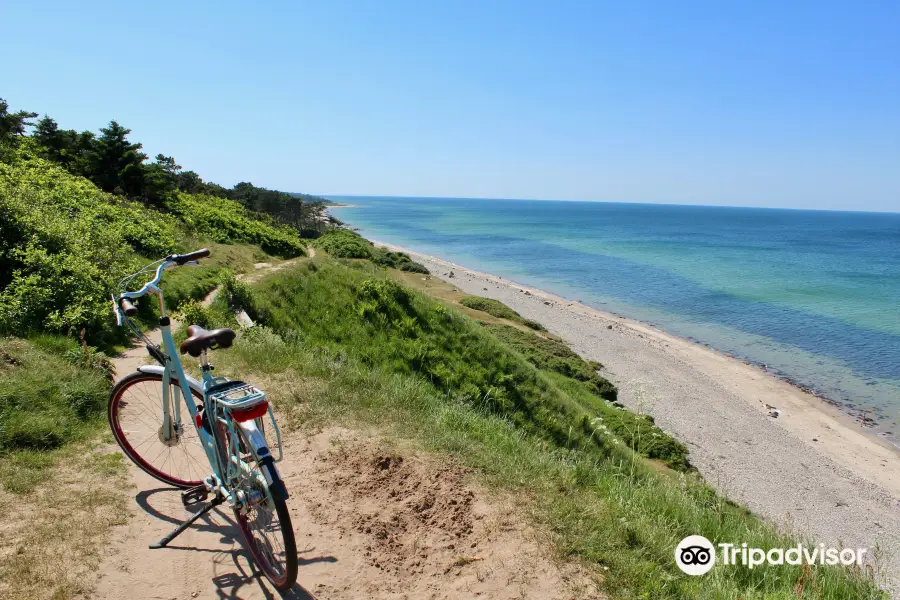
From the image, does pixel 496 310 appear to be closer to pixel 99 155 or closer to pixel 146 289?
pixel 99 155

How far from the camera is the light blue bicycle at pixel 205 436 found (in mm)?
3578

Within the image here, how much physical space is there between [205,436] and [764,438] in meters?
25.2

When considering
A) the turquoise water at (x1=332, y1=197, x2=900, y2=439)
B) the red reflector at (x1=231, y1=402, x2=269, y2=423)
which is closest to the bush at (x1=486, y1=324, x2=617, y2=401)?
the turquoise water at (x1=332, y1=197, x2=900, y2=439)

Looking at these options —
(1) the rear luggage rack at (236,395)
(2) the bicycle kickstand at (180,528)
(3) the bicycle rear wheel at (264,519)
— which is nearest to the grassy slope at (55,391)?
(2) the bicycle kickstand at (180,528)

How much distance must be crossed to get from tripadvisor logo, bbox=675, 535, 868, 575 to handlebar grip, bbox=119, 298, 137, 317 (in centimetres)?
512

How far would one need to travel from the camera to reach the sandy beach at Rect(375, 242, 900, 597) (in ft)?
54.9

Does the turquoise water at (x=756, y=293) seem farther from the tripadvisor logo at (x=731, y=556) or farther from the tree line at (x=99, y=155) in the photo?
the tree line at (x=99, y=155)

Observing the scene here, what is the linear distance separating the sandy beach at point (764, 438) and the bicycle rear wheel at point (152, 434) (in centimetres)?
825

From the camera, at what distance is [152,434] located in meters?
5.23

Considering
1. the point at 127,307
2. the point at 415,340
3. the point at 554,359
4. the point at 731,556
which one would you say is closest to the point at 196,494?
the point at 127,307

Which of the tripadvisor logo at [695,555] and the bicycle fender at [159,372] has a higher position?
the bicycle fender at [159,372]

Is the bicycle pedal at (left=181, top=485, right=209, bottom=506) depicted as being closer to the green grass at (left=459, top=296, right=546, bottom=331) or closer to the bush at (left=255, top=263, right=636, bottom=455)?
the bush at (left=255, top=263, right=636, bottom=455)

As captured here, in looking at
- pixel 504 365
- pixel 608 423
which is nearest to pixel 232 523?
pixel 504 365

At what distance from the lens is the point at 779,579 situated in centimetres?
463
